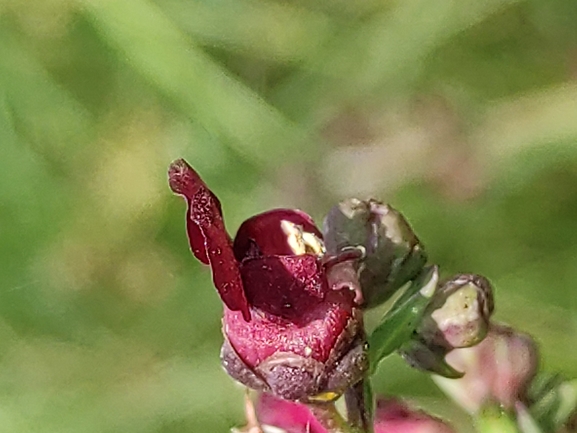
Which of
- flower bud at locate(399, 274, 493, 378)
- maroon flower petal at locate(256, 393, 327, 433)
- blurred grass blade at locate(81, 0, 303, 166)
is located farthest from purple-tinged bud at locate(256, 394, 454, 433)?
blurred grass blade at locate(81, 0, 303, 166)

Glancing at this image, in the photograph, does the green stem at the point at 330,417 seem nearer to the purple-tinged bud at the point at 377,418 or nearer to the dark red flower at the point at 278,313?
the dark red flower at the point at 278,313

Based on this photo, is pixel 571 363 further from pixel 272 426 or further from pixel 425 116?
pixel 272 426

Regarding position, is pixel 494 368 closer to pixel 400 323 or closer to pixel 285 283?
pixel 400 323

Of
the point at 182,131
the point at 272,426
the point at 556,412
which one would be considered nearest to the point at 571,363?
the point at 556,412

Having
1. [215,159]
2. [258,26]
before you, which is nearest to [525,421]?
[215,159]

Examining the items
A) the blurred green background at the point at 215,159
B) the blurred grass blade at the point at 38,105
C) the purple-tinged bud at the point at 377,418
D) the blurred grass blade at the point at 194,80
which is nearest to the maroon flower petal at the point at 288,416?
Result: the purple-tinged bud at the point at 377,418

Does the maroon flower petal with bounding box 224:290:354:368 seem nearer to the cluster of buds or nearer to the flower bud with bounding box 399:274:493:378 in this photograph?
the cluster of buds
